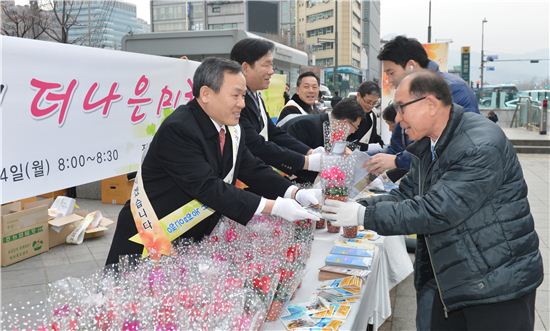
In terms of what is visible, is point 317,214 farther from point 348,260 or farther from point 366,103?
point 366,103

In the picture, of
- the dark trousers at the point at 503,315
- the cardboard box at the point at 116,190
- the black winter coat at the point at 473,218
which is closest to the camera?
the black winter coat at the point at 473,218

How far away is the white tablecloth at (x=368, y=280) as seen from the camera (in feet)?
6.19

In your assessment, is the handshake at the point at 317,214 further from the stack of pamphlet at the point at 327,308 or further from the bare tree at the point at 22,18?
the bare tree at the point at 22,18

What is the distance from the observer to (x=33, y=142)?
3.04m

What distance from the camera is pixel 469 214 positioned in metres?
1.67

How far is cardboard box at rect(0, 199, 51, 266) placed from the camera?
4684 mm

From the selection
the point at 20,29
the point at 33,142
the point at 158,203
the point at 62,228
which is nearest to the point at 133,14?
the point at 20,29

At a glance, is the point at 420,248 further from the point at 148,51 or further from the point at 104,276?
the point at 148,51

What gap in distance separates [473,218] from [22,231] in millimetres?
4600

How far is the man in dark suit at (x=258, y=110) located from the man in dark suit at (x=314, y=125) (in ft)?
2.23

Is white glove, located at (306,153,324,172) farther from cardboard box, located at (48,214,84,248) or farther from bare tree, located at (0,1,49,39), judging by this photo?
bare tree, located at (0,1,49,39)

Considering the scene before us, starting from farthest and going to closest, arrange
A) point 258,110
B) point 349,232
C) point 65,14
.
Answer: point 65,14 < point 258,110 < point 349,232

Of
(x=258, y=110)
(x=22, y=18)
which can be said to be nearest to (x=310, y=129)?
(x=258, y=110)

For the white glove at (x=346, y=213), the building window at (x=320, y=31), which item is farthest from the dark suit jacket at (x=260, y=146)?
the building window at (x=320, y=31)
